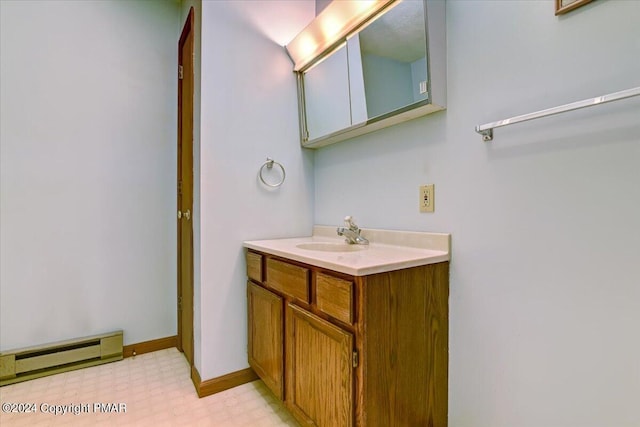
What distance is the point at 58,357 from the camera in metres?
1.87

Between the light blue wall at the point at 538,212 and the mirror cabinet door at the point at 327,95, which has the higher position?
the mirror cabinet door at the point at 327,95

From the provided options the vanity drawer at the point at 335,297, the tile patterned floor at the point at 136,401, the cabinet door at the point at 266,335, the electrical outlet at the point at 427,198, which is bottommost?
the tile patterned floor at the point at 136,401

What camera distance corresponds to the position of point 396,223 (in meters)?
1.50

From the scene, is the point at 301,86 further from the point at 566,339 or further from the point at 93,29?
the point at 566,339

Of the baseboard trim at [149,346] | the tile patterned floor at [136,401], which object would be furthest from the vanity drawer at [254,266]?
the baseboard trim at [149,346]

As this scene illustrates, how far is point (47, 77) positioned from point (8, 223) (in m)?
0.90

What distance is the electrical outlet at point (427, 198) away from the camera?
4.38 ft

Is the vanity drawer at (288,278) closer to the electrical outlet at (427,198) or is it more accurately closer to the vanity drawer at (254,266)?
the vanity drawer at (254,266)

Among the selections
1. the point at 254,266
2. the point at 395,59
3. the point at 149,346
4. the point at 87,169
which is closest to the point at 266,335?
the point at 254,266

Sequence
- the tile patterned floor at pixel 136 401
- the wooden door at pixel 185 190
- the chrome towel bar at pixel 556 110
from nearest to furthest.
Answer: the chrome towel bar at pixel 556 110 < the tile patterned floor at pixel 136 401 < the wooden door at pixel 185 190

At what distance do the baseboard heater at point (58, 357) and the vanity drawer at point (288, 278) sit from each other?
1298mm

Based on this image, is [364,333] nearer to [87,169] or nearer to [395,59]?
[395,59]

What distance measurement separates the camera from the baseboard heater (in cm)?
176

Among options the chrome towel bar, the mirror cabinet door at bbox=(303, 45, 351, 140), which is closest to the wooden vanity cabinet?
the chrome towel bar
